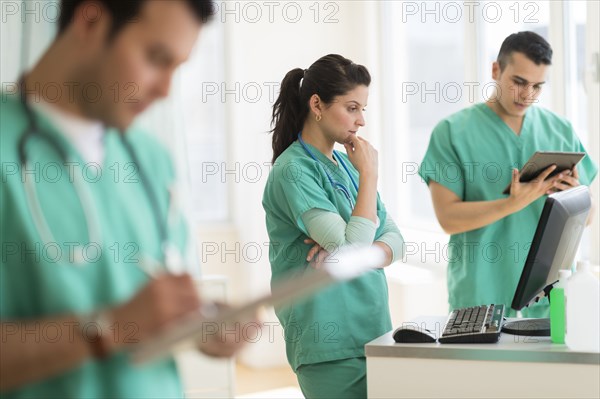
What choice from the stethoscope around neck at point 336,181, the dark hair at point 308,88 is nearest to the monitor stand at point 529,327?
the stethoscope around neck at point 336,181

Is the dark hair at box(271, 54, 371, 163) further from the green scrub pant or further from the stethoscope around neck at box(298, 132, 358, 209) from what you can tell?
the green scrub pant

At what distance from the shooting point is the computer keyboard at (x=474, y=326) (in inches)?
62.1

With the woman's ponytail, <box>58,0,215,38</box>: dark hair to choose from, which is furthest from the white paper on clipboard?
the woman's ponytail

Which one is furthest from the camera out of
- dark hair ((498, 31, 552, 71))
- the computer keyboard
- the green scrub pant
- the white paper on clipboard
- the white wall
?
the white wall

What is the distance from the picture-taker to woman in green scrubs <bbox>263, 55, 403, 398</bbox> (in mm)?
1703

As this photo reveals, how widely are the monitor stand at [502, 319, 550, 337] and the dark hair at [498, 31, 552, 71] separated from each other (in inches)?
28.7

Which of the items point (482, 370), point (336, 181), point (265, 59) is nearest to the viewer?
point (482, 370)

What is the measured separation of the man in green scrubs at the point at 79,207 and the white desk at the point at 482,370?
3.46ft

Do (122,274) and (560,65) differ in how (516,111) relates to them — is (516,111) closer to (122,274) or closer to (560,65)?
(560,65)

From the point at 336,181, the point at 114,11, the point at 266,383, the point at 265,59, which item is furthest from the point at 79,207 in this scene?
the point at 265,59

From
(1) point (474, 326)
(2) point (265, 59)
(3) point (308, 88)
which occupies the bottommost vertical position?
(1) point (474, 326)

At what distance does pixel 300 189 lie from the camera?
1729mm

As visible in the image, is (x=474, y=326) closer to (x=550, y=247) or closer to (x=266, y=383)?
(x=550, y=247)

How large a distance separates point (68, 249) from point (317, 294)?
3.88 ft
